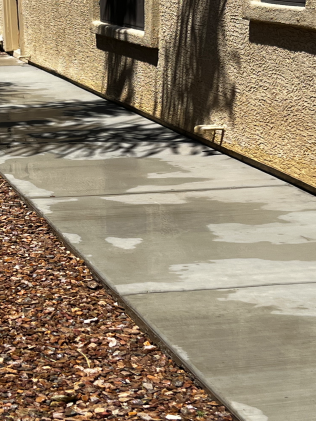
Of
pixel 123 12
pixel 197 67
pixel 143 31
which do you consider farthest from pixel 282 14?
pixel 123 12

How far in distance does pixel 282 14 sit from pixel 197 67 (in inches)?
91.6

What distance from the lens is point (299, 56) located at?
27.6 ft

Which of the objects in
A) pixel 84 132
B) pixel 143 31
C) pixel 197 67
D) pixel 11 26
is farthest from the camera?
pixel 11 26

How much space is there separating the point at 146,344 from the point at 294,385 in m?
0.94

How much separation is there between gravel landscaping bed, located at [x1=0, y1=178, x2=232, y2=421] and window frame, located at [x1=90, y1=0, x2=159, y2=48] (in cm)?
619

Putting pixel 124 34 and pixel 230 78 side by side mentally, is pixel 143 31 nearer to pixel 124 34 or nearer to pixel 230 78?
pixel 124 34

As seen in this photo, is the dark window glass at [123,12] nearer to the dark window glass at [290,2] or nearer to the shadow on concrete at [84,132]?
the shadow on concrete at [84,132]

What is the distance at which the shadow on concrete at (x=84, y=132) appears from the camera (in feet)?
34.1

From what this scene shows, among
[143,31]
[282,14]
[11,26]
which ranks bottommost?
[11,26]

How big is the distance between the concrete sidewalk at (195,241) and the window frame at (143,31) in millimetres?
1222

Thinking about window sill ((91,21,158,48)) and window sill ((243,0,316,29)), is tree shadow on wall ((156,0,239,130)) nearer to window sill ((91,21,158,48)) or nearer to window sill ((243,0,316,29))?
window sill ((91,21,158,48))

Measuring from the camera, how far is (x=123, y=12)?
13.7 meters

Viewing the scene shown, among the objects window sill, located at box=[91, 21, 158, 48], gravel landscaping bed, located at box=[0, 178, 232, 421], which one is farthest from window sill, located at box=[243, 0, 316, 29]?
gravel landscaping bed, located at box=[0, 178, 232, 421]

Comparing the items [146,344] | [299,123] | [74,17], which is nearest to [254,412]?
[146,344]
